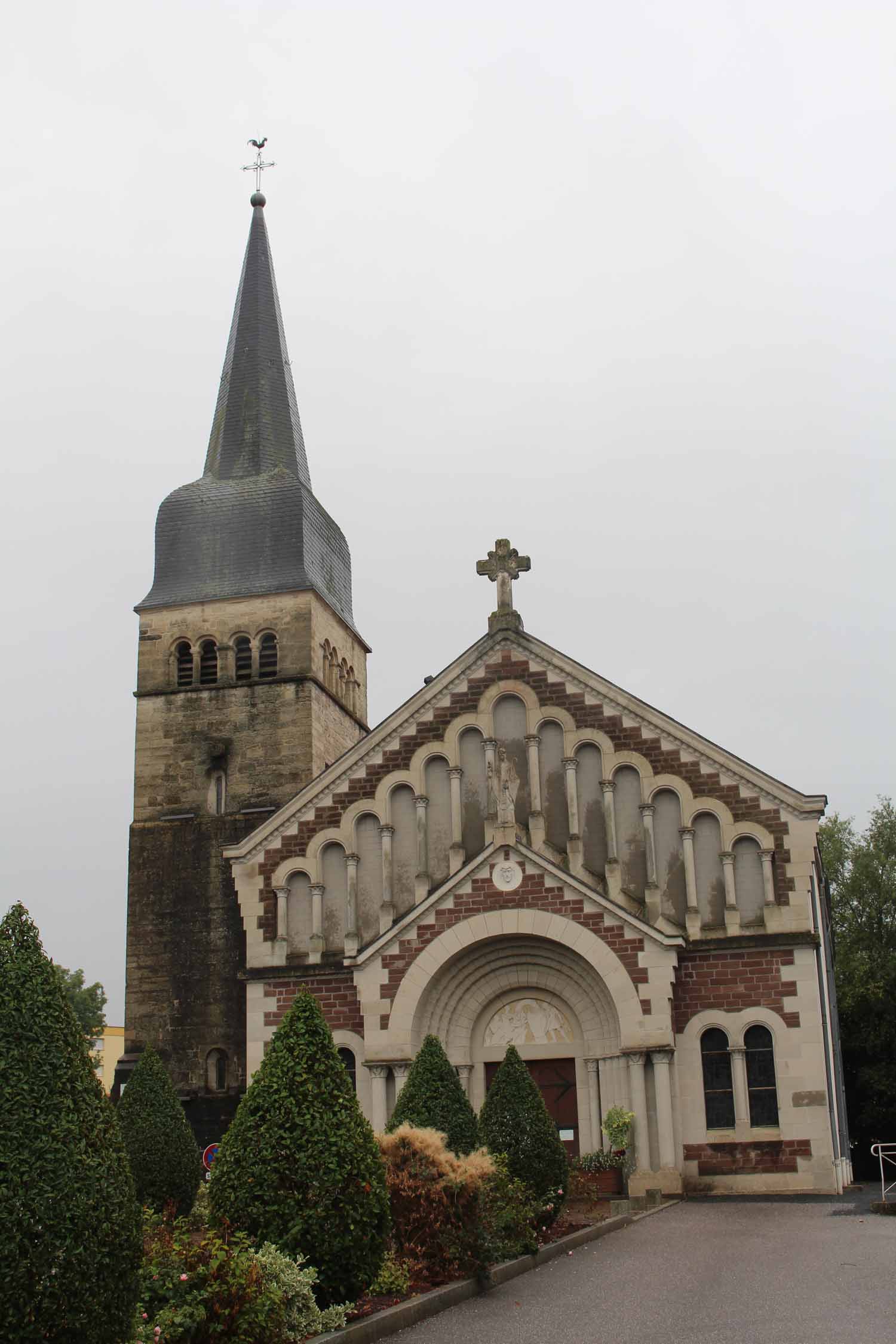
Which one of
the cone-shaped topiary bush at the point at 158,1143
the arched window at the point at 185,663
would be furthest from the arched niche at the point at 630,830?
the arched window at the point at 185,663

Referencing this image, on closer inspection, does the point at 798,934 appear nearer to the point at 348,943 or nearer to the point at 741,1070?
the point at 741,1070

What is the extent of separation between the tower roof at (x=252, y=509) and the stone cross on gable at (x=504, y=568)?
900 cm

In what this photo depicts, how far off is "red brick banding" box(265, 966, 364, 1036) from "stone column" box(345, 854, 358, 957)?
0.48 meters

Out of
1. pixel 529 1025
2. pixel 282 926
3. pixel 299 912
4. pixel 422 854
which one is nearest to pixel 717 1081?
pixel 529 1025

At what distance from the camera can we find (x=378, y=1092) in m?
27.0

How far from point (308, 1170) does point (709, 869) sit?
15.9 m

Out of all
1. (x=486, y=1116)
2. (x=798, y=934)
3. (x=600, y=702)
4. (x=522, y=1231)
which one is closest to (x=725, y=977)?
(x=798, y=934)

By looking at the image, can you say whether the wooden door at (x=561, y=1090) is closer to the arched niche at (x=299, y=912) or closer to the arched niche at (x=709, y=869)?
the arched niche at (x=709, y=869)

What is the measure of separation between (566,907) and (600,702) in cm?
463

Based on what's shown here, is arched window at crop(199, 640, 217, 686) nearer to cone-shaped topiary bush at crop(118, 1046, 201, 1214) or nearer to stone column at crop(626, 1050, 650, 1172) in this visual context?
cone-shaped topiary bush at crop(118, 1046, 201, 1214)

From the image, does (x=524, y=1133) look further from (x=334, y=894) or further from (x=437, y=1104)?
(x=334, y=894)

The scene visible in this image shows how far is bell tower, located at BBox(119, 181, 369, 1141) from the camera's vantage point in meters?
34.5

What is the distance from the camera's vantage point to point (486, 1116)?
19703 mm

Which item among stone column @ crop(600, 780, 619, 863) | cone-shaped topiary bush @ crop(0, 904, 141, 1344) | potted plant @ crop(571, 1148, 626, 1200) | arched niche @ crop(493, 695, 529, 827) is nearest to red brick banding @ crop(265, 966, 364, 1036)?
arched niche @ crop(493, 695, 529, 827)
